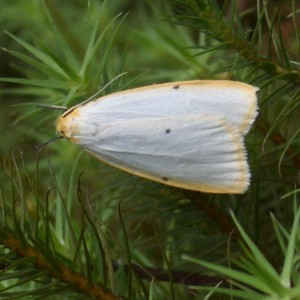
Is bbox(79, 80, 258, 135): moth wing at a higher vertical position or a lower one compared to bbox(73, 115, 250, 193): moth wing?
higher

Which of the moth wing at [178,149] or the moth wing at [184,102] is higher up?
the moth wing at [184,102]

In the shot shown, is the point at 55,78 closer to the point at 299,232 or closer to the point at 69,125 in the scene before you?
the point at 69,125

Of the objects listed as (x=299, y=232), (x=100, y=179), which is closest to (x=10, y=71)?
(x=100, y=179)
